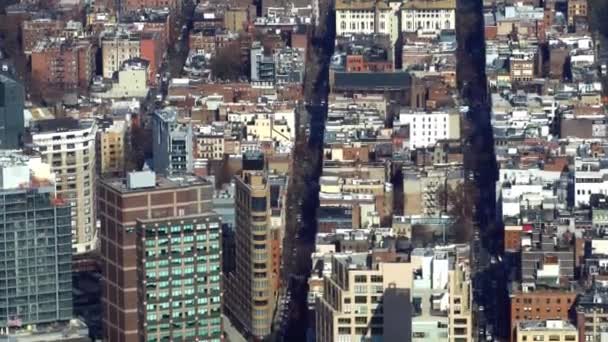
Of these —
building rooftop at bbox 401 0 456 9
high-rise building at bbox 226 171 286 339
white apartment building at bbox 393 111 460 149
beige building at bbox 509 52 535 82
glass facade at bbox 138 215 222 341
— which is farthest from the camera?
building rooftop at bbox 401 0 456 9

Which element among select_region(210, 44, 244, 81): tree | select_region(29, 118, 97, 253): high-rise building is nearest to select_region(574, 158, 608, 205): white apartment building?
select_region(29, 118, 97, 253): high-rise building

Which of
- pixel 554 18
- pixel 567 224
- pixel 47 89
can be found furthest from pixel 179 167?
pixel 554 18

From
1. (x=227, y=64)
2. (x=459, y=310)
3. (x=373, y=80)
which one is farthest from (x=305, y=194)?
(x=459, y=310)

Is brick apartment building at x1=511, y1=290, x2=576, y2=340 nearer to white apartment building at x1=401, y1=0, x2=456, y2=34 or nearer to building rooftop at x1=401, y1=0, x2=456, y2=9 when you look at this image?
white apartment building at x1=401, y1=0, x2=456, y2=34

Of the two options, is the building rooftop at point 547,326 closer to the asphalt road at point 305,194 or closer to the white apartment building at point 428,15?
the asphalt road at point 305,194

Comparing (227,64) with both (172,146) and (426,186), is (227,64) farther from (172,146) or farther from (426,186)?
(172,146)

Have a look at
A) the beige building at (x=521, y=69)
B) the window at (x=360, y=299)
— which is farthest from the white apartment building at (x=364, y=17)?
the window at (x=360, y=299)
